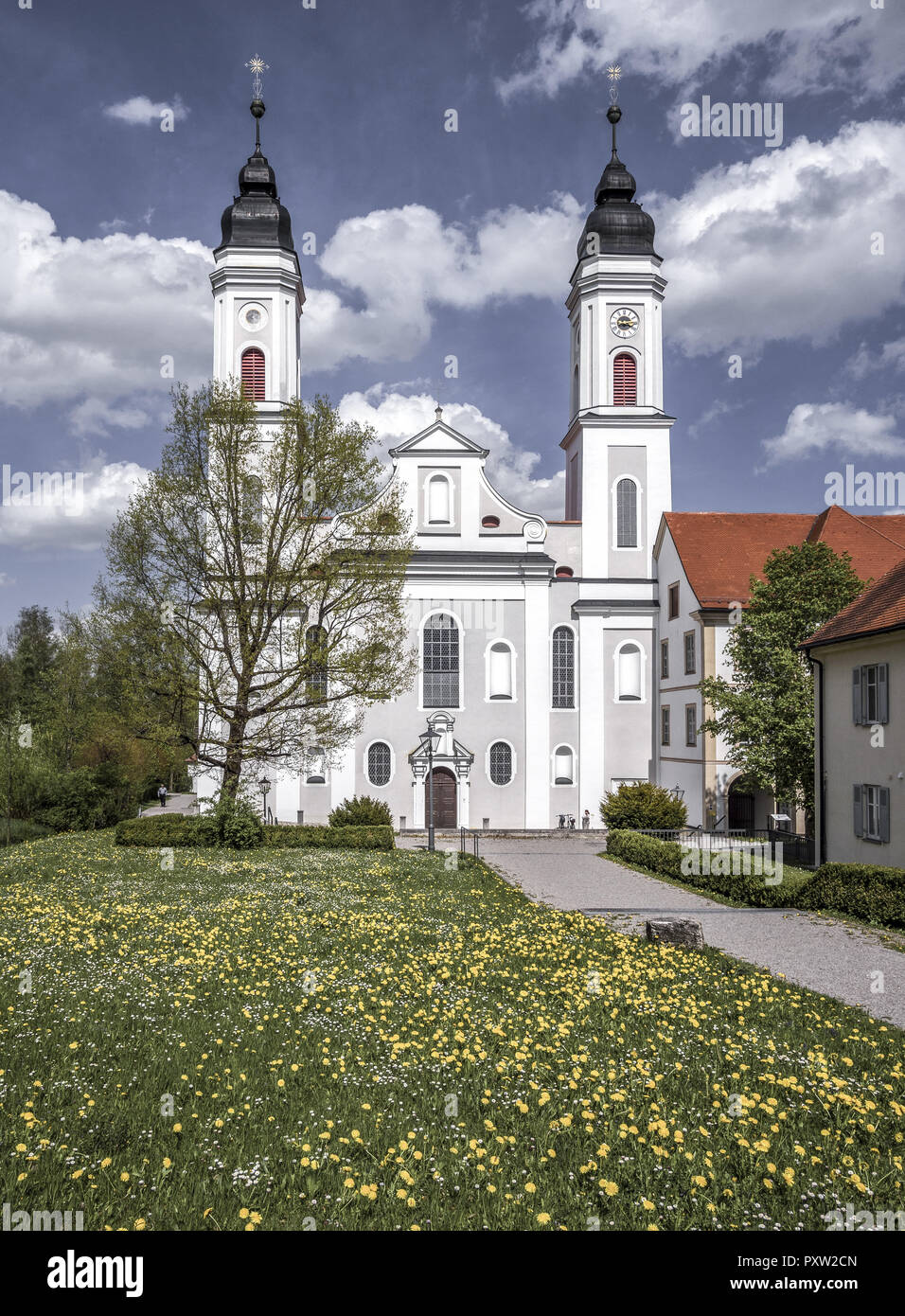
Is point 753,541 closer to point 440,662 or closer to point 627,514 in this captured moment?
point 627,514

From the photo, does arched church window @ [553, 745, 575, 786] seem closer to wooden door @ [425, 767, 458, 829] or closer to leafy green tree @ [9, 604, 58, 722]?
wooden door @ [425, 767, 458, 829]

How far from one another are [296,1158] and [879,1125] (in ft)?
14.2

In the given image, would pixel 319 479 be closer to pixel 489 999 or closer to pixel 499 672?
pixel 499 672

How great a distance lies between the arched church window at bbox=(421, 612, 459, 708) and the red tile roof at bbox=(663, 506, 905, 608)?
408 inches

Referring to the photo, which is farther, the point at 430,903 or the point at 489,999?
the point at 430,903

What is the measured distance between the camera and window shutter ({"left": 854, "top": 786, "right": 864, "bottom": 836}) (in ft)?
68.3

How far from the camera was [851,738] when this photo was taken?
21547 millimetres

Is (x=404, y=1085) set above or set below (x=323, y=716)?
below

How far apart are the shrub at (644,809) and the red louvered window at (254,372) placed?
23.5 meters

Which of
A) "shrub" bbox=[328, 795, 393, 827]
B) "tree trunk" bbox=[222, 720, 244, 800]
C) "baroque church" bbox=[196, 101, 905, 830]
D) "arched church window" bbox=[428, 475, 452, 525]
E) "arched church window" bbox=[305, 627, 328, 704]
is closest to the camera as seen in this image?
"arched church window" bbox=[305, 627, 328, 704]

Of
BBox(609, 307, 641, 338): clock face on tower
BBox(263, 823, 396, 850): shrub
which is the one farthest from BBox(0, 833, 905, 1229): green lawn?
BBox(609, 307, 641, 338): clock face on tower

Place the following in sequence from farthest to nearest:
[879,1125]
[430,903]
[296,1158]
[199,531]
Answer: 1. [199,531]
2. [430,903]
3. [879,1125]
4. [296,1158]

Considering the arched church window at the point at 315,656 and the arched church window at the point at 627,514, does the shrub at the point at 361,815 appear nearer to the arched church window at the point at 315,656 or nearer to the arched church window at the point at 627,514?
the arched church window at the point at 315,656

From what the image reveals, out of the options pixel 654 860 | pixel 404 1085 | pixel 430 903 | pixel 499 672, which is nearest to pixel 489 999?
pixel 404 1085
